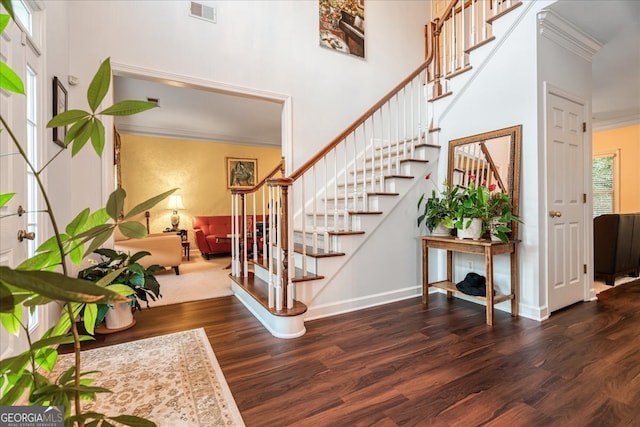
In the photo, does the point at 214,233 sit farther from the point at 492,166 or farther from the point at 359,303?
the point at 492,166

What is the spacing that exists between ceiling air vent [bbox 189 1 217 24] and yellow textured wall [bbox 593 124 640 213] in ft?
24.6

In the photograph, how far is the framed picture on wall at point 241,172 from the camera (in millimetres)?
7227

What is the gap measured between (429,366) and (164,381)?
62.6 inches

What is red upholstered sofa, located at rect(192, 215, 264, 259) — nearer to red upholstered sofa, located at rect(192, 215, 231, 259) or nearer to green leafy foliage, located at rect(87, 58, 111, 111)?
red upholstered sofa, located at rect(192, 215, 231, 259)

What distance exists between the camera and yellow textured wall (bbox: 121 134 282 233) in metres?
6.25

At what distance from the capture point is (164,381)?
67.8 inches

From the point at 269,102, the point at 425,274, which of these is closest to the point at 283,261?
the point at 425,274

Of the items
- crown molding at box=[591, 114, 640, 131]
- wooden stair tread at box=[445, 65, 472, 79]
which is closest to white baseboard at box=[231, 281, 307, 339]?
wooden stair tread at box=[445, 65, 472, 79]

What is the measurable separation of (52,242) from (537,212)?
319 centimetres

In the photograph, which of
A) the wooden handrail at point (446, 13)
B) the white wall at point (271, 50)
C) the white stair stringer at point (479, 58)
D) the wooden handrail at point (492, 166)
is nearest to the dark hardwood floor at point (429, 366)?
the wooden handrail at point (492, 166)

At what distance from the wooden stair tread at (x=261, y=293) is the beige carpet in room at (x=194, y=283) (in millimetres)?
371

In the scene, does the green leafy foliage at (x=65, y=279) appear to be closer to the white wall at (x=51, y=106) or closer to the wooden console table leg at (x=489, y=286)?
the white wall at (x=51, y=106)

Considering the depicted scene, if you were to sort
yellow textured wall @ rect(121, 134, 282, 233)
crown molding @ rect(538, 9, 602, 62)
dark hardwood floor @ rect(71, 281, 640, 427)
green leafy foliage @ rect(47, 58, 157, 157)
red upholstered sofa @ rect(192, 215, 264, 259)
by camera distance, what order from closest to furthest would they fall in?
1. green leafy foliage @ rect(47, 58, 157, 157)
2. dark hardwood floor @ rect(71, 281, 640, 427)
3. crown molding @ rect(538, 9, 602, 62)
4. red upholstered sofa @ rect(192, 215, 264, 259)
5. yellow textured wall @ rect(121, 134, 282, 233)

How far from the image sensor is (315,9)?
378 centimetres
